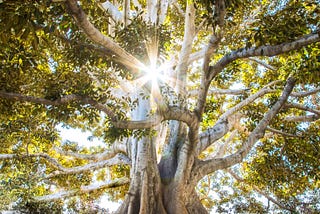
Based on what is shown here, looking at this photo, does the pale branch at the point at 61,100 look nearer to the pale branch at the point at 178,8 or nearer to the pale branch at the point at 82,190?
the pale branch at the point at 82,190

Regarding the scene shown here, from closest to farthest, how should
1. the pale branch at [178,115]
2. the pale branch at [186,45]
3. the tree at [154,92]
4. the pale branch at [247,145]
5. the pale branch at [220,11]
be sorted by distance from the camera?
the pale branch at [220,11] → the tree at [154,92] → the pale branch at [178,115] → the pale branch at [247,145] → the pale branch at [186,45]

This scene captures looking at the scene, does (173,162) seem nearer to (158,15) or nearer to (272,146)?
(272,146)

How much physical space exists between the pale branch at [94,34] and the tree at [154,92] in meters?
0.01

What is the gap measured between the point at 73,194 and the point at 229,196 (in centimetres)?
618

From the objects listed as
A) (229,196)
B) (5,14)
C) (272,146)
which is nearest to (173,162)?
(272,146)

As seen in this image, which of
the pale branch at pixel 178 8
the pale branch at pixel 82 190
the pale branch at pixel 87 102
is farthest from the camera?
the pale branch at pixel 178 8

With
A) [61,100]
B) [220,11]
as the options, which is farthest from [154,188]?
[220,11]

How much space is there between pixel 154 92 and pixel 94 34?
4.55 ft

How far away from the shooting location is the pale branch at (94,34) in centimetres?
259

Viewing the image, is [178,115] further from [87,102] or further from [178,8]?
[178,8]

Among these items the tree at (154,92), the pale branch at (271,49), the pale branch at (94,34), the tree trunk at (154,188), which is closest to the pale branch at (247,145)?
the tree at (154,92)

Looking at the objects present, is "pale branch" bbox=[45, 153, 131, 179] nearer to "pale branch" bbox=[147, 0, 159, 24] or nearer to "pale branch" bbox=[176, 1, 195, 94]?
"pale branch" bbox=[176, 1, 195, 94]

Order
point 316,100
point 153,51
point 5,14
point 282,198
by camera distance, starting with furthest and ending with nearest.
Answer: point 316,100 → point 282,198 → point 153,51 → point 5,14

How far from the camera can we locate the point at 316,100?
9.61 m
